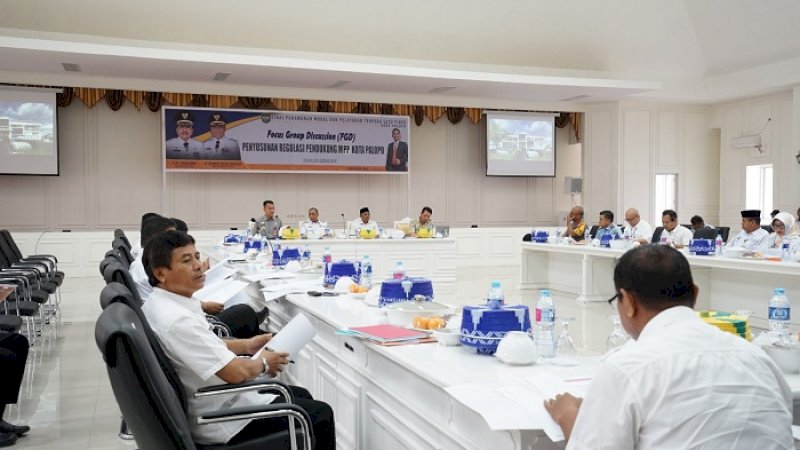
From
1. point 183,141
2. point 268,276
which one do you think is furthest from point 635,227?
point 183,141

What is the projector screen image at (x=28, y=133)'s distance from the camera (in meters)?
11.1

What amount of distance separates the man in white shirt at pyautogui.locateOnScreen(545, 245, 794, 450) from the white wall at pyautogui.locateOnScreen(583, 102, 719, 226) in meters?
13.4

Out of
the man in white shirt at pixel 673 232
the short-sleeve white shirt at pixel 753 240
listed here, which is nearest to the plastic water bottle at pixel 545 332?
the short-sleeve white shirt at pixel 753 240

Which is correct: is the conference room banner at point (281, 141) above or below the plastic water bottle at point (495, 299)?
above

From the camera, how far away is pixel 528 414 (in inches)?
63.8

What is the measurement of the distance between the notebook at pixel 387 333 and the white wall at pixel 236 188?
33.7ft

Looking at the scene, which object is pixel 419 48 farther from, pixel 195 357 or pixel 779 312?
pixel 195 357

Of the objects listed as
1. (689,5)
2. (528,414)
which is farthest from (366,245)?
(528,414)

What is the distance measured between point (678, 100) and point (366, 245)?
8464 millimetres

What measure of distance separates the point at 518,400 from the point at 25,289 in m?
5.14

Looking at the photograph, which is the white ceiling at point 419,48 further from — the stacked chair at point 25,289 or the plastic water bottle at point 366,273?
the plastic water bottle at point 366,273

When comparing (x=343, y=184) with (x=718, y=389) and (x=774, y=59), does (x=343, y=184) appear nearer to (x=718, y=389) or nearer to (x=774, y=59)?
(x=774, y=59)

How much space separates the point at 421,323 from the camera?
2.68 meters

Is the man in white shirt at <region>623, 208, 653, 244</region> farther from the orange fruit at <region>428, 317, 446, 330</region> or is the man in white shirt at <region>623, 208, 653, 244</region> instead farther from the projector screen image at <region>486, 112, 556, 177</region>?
the orange fruit at <region>428, 317, 446, 330</region>
